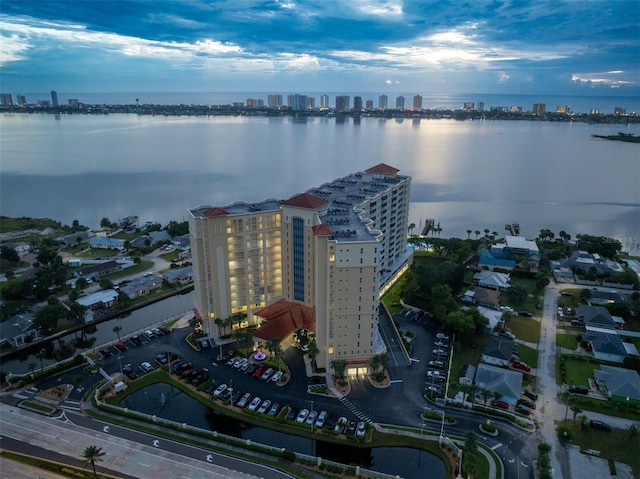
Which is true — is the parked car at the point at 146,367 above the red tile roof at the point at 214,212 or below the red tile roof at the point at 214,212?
below

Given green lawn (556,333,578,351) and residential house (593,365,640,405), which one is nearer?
residential house (593,365,640,405)

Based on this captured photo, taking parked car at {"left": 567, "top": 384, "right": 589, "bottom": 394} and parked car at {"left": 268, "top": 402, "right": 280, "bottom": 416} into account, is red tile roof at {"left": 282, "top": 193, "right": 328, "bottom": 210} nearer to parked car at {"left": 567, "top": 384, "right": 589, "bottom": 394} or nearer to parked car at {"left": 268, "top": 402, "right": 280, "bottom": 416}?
parked car at {"left": 268, "top": 402, "right": 280, "bottom": 416}

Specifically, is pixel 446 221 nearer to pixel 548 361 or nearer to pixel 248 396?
pixel 548 361

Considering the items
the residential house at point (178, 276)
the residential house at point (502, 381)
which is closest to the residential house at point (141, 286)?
the residential house at point (178, 276)

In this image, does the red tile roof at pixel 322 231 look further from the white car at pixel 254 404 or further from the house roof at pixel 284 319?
the white car at pixel 254 404

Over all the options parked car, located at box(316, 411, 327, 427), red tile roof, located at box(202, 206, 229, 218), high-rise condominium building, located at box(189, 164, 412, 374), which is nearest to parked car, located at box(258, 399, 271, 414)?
parked car, located at box(316, 411, 327, 427)
